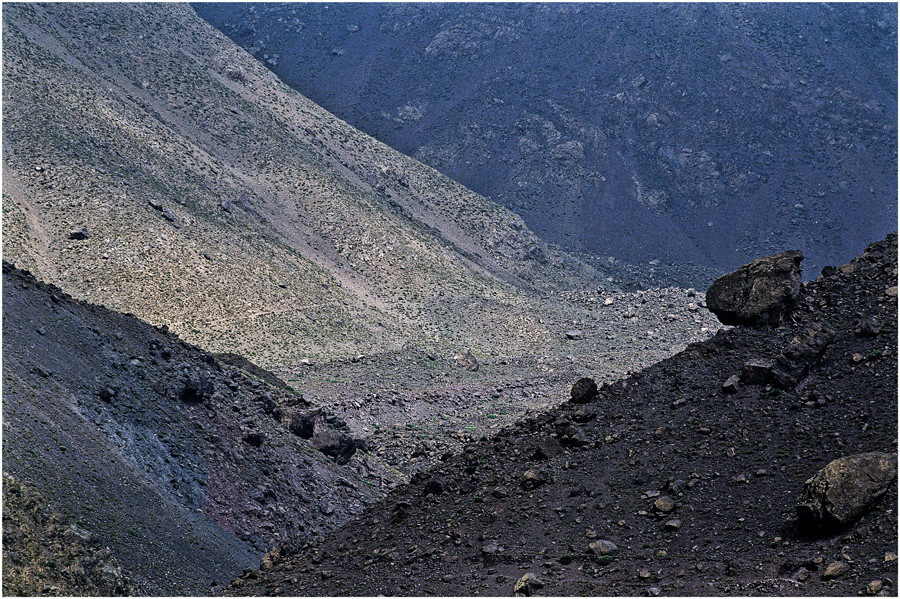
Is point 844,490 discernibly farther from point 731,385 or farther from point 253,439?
point 253,439

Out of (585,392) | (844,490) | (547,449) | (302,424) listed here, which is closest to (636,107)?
(302,424)

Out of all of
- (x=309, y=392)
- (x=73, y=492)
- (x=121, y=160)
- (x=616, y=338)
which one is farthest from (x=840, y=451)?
(x=121, y=160)

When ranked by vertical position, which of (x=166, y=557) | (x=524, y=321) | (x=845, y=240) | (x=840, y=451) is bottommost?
(x=166, y=557)

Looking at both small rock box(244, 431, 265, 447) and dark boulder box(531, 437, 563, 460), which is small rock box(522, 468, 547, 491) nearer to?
dark boulder box(531, 437, 563, 460)

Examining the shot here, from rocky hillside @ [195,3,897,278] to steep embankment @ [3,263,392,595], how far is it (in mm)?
63303

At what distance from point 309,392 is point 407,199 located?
42.4 m

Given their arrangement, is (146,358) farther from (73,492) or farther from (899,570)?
(899,570)

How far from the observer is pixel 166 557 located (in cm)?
2008

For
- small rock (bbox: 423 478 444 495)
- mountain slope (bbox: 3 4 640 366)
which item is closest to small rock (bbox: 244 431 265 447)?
small rock (bbox: 423 478 444 495)

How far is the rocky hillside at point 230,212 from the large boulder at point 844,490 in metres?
38.0

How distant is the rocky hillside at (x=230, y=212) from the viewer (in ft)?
175

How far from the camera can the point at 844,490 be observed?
47.2ft

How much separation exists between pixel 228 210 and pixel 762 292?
5142 centimetres

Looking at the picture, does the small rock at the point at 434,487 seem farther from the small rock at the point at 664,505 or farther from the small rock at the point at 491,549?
the small rock at the point at 664,505
